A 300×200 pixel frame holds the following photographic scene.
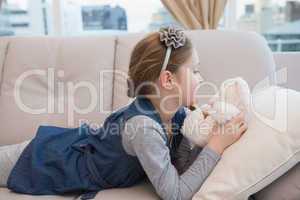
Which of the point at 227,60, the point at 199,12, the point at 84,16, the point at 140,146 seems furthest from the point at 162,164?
the point at 84,16

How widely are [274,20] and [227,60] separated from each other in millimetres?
974

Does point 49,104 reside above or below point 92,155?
above

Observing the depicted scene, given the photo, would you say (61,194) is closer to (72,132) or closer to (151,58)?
(72,132)

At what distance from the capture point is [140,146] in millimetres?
1079

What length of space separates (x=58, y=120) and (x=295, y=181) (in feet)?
3.36

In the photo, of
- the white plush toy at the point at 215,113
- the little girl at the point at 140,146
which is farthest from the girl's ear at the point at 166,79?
the white plush toy at the point at 215,113

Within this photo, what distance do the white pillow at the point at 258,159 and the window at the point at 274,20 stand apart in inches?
54.6

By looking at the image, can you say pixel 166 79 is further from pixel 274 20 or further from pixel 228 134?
pixel 274 20

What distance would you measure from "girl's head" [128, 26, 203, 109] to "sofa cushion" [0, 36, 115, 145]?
1.44 feet

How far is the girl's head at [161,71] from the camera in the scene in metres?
1.14

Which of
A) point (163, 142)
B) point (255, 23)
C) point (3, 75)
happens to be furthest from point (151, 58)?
point (255, 23)

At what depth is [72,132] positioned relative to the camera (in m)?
1.42

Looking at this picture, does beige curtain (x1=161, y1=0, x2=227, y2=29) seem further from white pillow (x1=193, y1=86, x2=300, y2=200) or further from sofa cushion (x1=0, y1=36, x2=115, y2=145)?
white pillow (x1=193, y1=86, x2=300, y2=200)

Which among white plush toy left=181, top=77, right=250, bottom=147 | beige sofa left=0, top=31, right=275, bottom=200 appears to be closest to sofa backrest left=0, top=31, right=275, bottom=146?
beige sofa left=0, top=31, right=275, bottom=200
